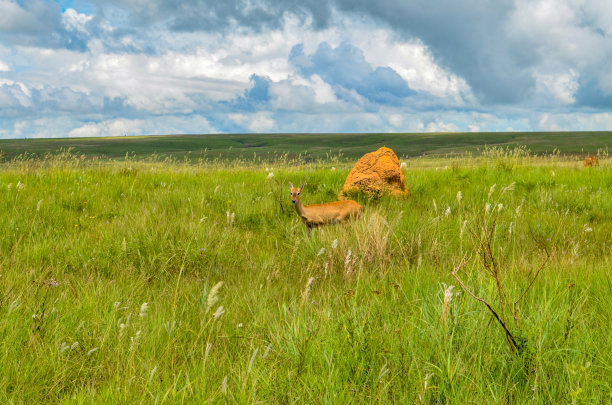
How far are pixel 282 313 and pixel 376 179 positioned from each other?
5.59 meters

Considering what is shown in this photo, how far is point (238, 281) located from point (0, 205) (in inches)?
186

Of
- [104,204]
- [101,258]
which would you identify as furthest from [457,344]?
[104,204]

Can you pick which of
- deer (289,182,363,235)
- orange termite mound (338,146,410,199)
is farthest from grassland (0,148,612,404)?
orange termite mound (338,146,410,199)

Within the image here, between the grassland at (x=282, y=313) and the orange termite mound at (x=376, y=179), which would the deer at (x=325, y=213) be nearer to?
the grassland at (x=282, y=313)

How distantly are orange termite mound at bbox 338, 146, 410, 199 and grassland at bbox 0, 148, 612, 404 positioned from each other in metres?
1.96

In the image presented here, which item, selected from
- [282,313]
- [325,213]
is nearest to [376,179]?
[325,213]

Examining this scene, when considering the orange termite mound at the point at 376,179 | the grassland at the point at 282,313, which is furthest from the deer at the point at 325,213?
the orange termite mound at the point at 376,179

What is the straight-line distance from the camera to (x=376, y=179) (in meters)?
8.16

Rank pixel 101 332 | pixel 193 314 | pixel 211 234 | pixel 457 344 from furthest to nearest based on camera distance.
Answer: pixel 211 234 < pixel 193 314 < pixel 101 332 < pixel 457 344

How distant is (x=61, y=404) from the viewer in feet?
6.32

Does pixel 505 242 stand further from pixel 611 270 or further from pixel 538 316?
pixel 538 316

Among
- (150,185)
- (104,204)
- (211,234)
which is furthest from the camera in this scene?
(150,185)

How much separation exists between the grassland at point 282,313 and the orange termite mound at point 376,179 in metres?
1.96

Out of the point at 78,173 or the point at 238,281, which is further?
the point at 78,173
